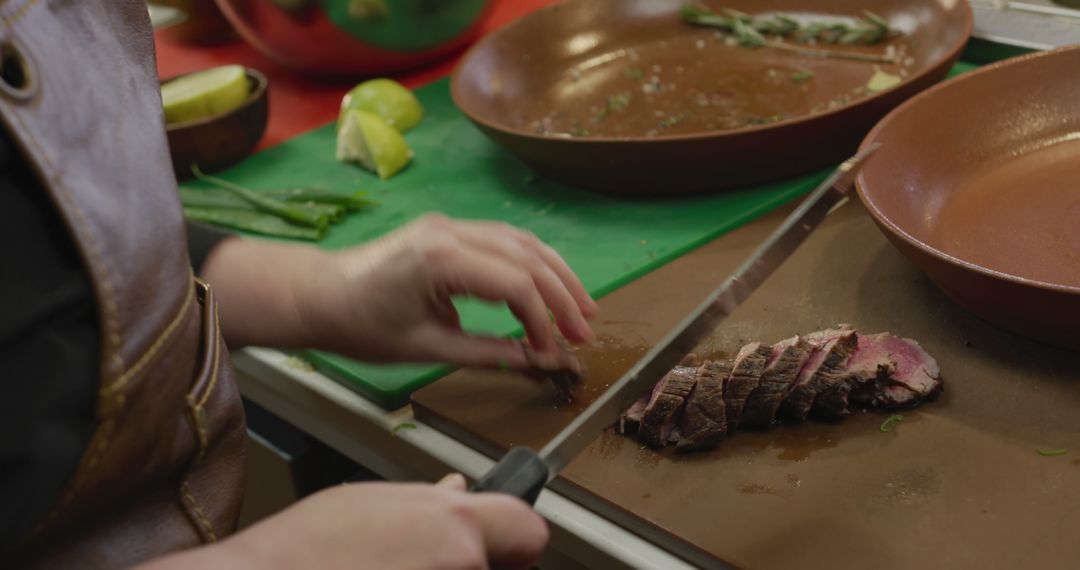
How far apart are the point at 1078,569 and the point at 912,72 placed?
3.26 feet

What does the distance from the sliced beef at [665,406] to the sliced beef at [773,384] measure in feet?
0.20

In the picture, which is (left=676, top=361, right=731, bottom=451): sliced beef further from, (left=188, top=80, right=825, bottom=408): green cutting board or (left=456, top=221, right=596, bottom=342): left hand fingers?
(left=188, top=80, right=825, bottom=408): green cutting board

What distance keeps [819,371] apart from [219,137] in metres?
1.20

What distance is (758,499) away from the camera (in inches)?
36.0

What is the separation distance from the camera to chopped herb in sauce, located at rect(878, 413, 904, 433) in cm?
97

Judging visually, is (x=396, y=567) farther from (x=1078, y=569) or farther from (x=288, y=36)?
(x=288, y=36)

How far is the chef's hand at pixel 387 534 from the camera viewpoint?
687 millimetres

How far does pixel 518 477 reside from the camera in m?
0.75

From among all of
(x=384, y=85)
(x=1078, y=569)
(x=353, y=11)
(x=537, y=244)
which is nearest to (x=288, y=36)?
(x=353, y=11)

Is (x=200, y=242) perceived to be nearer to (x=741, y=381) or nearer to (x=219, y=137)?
(x=741, y=381)

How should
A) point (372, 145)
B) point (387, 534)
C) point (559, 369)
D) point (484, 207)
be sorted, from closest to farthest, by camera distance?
point (387, 534), point (559, 369), point (484, 207), point (372, 145)

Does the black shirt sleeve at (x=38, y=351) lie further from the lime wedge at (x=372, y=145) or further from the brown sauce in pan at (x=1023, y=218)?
the lime wedge at (x=372, y=145)

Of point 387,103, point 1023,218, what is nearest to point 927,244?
point 1023,218

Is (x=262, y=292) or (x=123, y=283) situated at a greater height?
(x=123, y=283)
